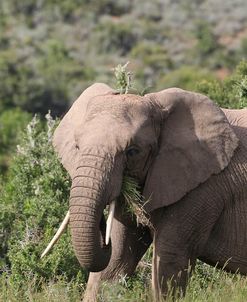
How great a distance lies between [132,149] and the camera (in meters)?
7.43

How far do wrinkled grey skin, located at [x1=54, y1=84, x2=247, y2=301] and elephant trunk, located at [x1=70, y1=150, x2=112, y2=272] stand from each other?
0.05 feet

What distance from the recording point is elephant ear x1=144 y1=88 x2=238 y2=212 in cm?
770

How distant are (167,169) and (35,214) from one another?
10.8ft

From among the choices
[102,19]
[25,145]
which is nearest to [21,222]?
[25,145]

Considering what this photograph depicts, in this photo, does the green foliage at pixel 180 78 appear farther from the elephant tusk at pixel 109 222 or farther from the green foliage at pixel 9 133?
the elephant tusk at pixel 109 222

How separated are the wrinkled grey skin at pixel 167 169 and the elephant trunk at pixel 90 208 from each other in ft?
0.05

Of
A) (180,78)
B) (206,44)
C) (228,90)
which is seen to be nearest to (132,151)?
(228,90)

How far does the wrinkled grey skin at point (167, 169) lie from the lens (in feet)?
24.1

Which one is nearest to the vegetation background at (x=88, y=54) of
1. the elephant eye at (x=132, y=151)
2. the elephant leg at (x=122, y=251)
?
the elephant leg at (x=122, y=251)

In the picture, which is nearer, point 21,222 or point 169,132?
point 169,132

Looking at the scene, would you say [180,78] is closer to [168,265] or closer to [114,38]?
[114,38]

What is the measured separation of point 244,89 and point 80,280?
131 inches

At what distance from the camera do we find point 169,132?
7.87 metres

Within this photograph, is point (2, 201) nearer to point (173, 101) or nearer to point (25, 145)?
point (25, 145)
